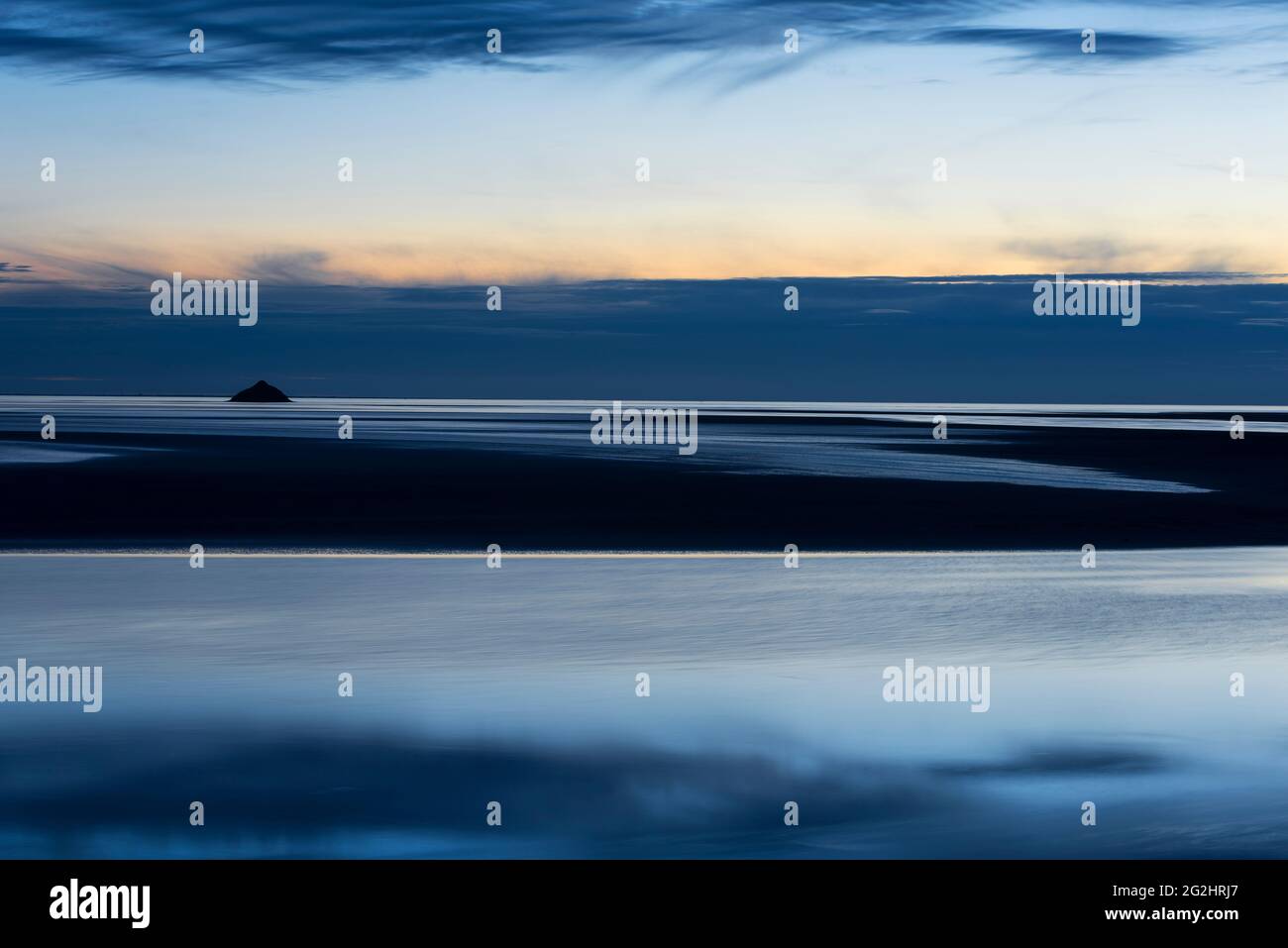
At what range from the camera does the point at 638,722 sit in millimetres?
12836

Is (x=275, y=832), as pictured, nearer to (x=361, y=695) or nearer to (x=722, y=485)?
(x=361, y=695)

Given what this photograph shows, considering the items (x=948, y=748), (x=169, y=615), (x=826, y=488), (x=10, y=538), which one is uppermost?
(x=826, y=488)

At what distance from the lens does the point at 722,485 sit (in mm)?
42250

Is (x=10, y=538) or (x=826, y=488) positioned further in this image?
(x=826, y=488)

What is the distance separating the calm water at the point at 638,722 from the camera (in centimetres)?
980

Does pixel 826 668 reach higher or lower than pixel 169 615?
lower

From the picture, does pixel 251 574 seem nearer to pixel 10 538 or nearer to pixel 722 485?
pixel 10 538

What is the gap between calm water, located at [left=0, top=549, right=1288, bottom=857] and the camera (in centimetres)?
980

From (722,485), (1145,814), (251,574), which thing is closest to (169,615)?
(251,574)

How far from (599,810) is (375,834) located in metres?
1.57

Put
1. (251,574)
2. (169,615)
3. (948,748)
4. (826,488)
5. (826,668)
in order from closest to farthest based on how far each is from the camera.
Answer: (948,748), (826,668), (169,615), (251,574), (826,488)

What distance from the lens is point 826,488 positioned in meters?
41.4
